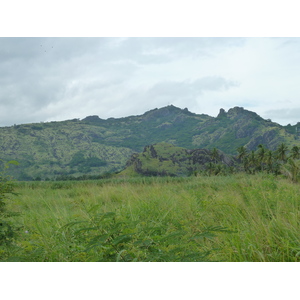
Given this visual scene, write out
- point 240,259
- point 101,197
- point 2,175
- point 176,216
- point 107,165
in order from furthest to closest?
point 107,165, point 101,197, point 176,216, point 2,175, point 240,259


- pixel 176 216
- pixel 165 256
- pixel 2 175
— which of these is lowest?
pixel 176 216

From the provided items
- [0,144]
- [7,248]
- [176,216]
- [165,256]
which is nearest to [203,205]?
[176,216]

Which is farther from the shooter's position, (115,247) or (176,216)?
(176,216)

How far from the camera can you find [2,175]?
2.61m

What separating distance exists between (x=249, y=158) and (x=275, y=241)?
262ft

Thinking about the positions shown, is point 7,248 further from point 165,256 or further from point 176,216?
point 176,216

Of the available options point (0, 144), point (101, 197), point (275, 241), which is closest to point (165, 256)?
point (275, 241)

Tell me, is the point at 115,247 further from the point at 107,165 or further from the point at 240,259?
the point at 107,165

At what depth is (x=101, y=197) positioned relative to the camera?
8992mm

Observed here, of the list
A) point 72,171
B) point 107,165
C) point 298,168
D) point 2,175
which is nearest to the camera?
point 2,175

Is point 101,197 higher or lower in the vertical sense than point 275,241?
lower

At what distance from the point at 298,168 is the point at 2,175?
1695cm

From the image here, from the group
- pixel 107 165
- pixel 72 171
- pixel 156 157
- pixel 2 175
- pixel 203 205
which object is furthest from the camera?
pixel 107 165

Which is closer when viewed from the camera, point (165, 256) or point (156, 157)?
point (165, 256)
